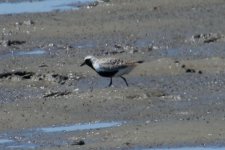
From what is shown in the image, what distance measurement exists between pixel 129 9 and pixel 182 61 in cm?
534

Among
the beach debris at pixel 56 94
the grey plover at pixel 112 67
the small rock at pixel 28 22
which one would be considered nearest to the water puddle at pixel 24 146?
the beach debris at pixel 56 94

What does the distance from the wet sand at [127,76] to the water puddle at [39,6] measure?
0.64 metres

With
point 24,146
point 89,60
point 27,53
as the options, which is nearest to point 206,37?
point 27,53

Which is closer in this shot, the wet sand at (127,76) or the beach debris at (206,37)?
the wet sand at (127,76)

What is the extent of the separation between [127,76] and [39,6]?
7.26 meters

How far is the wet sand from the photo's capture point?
40.5 feet

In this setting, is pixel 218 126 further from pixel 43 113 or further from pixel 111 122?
pixel 43 113

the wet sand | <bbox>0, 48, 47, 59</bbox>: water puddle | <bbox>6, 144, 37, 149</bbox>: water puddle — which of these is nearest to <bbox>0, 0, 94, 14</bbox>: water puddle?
the wet sand

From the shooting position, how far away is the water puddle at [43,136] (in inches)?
472

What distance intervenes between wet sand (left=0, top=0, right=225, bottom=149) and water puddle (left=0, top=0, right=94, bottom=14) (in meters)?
0.64

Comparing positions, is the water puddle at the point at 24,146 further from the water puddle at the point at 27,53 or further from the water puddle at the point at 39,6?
the water puddle at the point at 39,6

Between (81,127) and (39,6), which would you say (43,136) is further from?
(39,6)

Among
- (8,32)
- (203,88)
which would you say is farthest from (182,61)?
(8,32)

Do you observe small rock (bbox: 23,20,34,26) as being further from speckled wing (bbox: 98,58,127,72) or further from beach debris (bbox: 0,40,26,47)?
speckled wing (bbox: 98,58,127,72)
